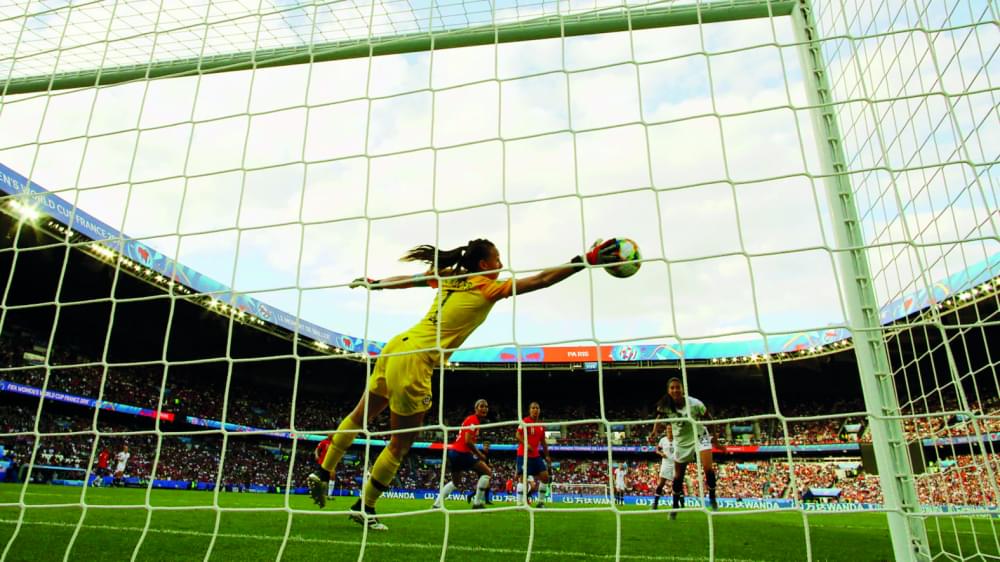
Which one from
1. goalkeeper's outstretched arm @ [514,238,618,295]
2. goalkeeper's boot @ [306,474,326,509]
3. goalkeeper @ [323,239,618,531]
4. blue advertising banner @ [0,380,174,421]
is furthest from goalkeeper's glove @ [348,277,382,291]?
blue advertising banner @ [0,380,174,421]

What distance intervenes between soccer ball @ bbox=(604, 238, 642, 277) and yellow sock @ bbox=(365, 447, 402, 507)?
2.00 metres

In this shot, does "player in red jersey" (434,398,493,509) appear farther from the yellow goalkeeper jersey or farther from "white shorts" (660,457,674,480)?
the yellow goalkeeper jersey

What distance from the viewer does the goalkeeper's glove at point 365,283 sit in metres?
3.37

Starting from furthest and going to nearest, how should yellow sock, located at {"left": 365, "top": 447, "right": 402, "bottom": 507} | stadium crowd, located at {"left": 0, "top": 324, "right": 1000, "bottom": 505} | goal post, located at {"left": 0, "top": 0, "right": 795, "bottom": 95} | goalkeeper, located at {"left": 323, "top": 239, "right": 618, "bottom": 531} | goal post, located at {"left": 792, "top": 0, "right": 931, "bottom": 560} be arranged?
stadium crowd, located at {"left": 0, "top": 324, "right": 1000, "bottom": 505} < yellow sock, located at {"left": 365, "top": 447, "right": 402, "bottom": 507} < goalkeeper, located at {"left": 323, "top": 239, "right": 618, "bottom": 531} < goal post, located at {"left": 0, "top": 0, "right": 795, "bottom": 95} < goal post, located at {"left": 792, "top": 0, "right": 931, "bottom": 560}

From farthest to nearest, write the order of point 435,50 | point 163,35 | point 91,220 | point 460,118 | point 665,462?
point 91,220 < point 665,462 < point 163,35 < point 435,50 < point 460,118

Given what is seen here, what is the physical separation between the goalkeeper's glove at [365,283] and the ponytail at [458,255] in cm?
52

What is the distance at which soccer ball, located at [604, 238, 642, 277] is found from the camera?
115 inches

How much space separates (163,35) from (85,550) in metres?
3.30

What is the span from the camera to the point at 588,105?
331cm

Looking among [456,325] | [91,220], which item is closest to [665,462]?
[456,325]

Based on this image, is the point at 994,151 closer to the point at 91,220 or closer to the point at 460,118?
the point at 460,118

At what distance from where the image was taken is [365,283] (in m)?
3.37

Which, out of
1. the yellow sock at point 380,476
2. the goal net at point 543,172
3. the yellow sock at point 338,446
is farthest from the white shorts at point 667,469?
the yellow sock at point 338,446

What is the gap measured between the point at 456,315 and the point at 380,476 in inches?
46.9
